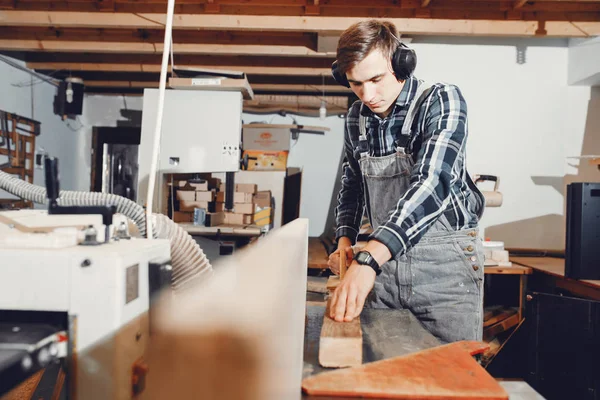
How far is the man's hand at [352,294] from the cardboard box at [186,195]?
3.06 m

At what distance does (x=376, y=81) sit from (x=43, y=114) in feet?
17.2

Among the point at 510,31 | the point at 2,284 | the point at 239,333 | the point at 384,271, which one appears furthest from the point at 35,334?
the point at 510,31

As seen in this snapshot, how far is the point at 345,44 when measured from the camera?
1284 millimetres

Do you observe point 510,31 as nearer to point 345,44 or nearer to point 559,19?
point 559,19

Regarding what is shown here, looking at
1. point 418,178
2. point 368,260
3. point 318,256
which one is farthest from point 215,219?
point 368,260

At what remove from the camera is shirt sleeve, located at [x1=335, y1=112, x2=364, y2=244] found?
1.65 m

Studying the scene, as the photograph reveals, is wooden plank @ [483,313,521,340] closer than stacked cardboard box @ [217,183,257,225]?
Yes

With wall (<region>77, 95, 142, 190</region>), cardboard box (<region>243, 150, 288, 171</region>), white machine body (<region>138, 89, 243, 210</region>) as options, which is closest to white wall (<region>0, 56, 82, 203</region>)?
wall (<region>77, 95, 142, 190</region>)

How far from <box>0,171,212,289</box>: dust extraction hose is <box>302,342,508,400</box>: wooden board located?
328mm

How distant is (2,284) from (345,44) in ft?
3.56

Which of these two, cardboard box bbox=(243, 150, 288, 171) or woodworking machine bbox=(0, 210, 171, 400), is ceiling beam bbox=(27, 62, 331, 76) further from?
woodworking machine bbox=(0, 210, 171, 400)

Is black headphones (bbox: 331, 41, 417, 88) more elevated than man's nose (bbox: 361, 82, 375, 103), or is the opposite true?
black headphones (bbox: 331, 41, 417, 88)

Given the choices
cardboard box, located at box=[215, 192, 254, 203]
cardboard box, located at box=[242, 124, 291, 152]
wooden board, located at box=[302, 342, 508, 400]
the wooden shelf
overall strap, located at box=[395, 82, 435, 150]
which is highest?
cardboard box, located at box=[242, 124, 291, 152]

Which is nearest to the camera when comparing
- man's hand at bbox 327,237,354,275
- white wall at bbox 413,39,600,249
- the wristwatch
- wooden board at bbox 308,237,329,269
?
the wristwatch
